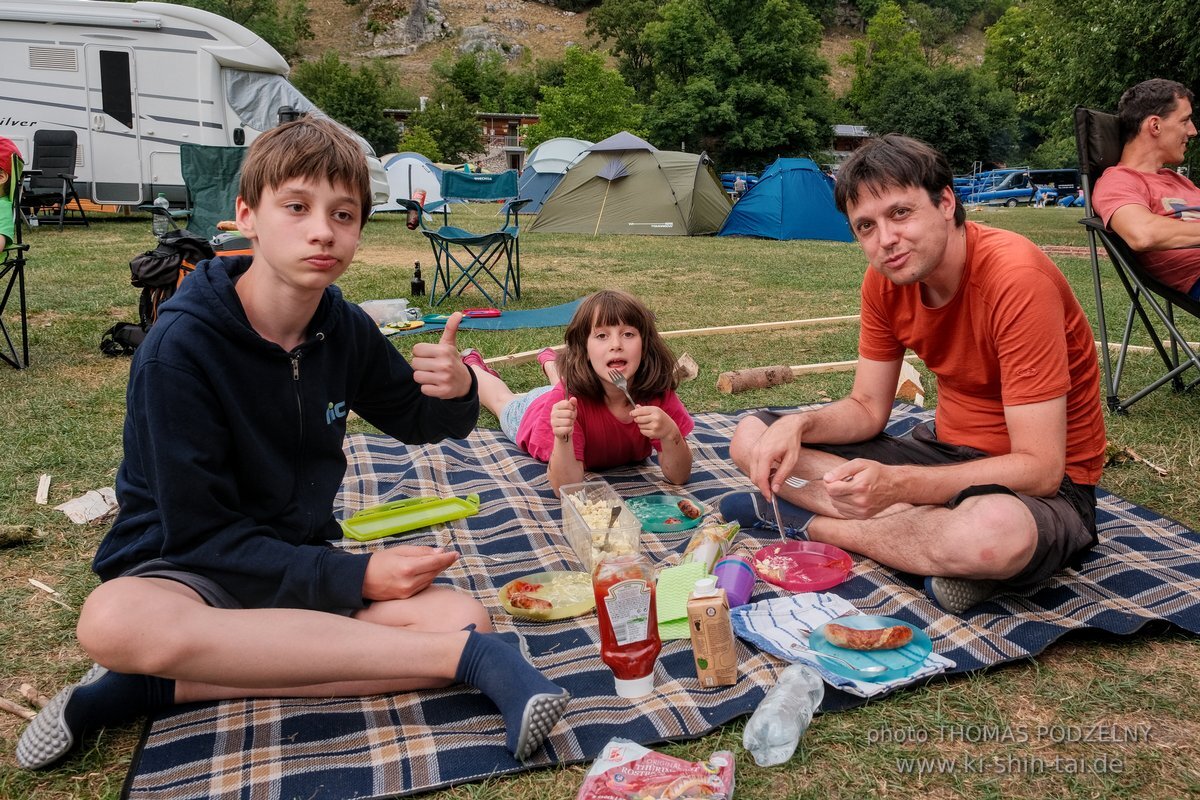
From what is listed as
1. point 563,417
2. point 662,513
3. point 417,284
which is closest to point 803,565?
point 662,513

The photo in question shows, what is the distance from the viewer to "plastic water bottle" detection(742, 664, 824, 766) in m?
1.93

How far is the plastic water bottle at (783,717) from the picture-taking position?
1928 mm

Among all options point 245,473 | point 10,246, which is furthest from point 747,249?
point 245,473

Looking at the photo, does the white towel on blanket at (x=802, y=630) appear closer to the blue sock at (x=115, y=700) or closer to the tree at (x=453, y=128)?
the blue sock at (x=115, y=700)

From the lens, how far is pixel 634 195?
Answer: 17.1m

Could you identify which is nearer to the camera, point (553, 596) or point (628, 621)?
point (628, 621)

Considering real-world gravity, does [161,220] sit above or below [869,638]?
above

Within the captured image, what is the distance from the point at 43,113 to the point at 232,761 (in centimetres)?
1535

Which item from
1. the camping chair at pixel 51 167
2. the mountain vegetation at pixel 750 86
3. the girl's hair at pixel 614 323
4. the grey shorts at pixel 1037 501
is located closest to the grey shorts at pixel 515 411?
the girl's hair at pixel 614 323

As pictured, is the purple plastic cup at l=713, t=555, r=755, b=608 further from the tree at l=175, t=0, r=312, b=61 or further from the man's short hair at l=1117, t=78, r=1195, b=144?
the tree at l=175, t=0, r=312, b=61

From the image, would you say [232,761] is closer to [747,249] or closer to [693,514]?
[693,514]

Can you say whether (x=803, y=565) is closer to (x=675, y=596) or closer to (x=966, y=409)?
(x=675, y=596)

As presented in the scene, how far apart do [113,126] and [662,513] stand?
14.3 m

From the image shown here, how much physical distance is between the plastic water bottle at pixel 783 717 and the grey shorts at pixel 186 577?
1260mm
